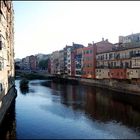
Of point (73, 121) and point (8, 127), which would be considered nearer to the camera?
point (8, 127)

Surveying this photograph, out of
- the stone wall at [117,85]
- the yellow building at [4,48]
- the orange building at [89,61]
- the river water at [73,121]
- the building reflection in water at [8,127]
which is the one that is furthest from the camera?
the orange building at [89,61]

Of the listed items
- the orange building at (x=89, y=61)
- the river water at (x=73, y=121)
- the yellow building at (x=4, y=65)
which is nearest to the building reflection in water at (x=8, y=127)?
the river water at (x=73, y=121)

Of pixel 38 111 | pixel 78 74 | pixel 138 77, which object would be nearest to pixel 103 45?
pixel 78 74

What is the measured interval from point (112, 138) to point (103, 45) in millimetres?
66769

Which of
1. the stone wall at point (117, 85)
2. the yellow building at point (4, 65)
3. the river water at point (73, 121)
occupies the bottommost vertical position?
the river water at point (73, 121)

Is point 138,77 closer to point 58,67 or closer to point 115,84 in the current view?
point 115,84

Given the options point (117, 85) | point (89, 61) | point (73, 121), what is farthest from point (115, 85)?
point (73, 121)

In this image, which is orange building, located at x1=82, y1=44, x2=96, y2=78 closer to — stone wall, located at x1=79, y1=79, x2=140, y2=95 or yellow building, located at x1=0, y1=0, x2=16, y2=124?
stone wall, located at x1=79, y1=79, x2=140, y2=95

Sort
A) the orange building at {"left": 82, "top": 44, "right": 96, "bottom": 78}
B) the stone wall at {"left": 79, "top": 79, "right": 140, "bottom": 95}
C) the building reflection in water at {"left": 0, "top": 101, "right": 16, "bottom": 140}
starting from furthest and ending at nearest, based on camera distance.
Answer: the orange building at {"left": 82, "top": 44, "right": 96, "bottom": 78}, the stone wall at {"left": 79, "top": 79, "right": 140, "bottom": 95}, the building reflection in water at {"left": 0, "top": 101, "right": 16, "bottom": 140}

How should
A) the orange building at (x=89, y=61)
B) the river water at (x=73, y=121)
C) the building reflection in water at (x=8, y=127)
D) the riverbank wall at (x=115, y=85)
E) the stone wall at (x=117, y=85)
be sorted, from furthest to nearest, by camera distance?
the orange building at (x=89, y=61)
the riverbank wall at (x=115, y=85)
the stone wall at (x=117, y=85)
the river water at (x=73, y=121)
the building reflection in water at (x=8, y=127)

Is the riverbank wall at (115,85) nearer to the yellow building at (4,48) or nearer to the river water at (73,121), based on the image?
the river water at (73,121)

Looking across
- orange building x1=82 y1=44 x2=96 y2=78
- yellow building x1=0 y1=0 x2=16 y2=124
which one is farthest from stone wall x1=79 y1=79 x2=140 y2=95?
yellow building x1=0 y1=0 x2=16 y2=124

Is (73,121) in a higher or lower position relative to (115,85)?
lower

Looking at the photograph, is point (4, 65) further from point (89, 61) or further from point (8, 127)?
point (89, 61)
